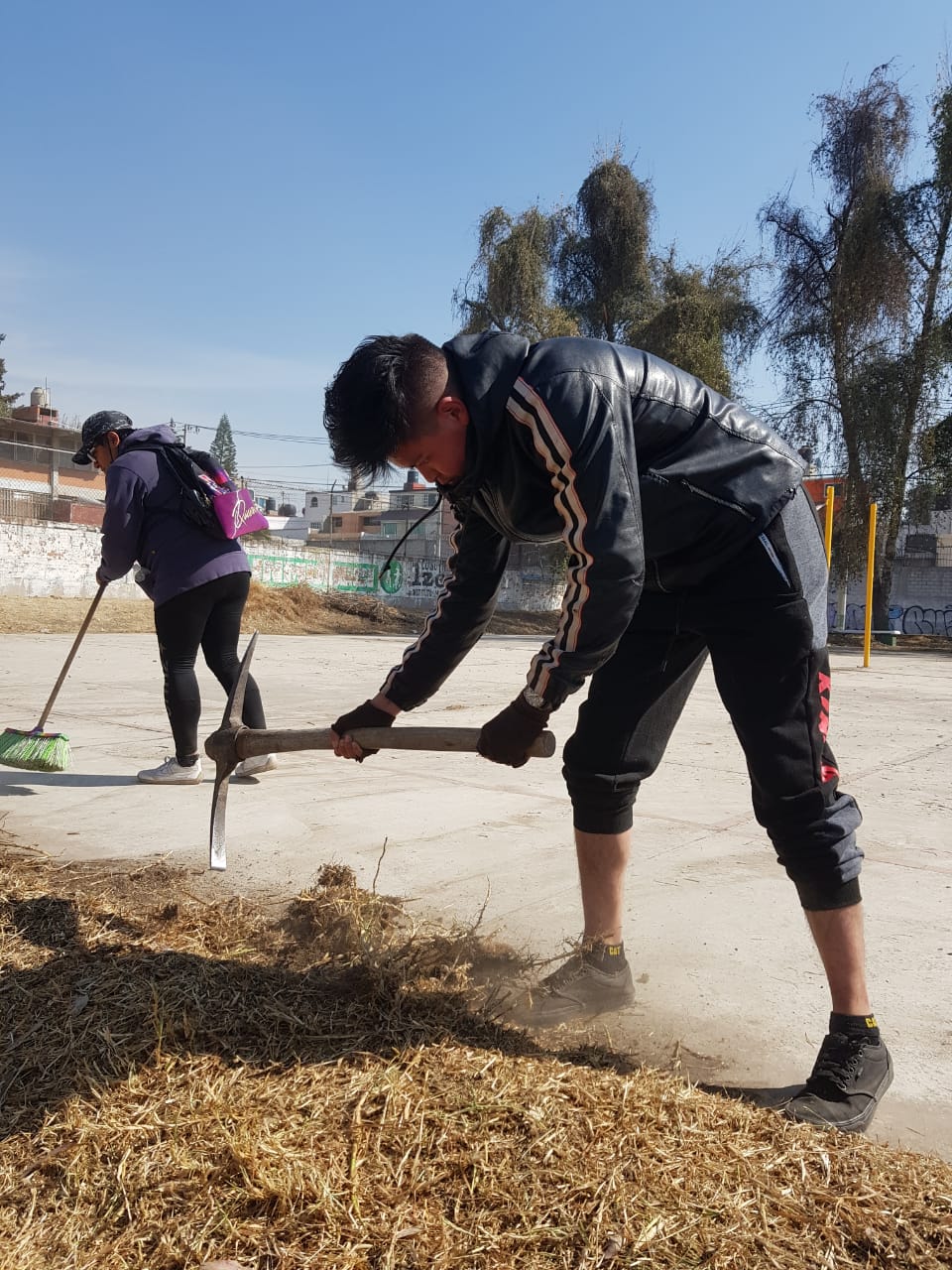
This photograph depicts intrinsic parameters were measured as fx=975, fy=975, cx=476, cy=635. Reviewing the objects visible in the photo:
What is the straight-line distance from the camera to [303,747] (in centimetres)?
275

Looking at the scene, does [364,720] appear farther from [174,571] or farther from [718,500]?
[174,571]

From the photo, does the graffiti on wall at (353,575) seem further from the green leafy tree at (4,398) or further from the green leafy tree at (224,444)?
the green leafy tree at (224,444)

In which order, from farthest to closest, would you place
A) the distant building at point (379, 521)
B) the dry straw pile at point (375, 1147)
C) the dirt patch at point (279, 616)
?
the distant building at point (379, 521), the dirt patch at point (279, 616), the dry straw pile at point (375, 1147)

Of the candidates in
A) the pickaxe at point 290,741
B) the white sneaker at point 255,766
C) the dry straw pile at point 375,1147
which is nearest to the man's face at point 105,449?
the white sneaker at point 255,766

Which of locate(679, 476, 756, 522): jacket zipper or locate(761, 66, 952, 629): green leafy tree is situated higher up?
locate(761, 66, 952, 629): green leafy tree

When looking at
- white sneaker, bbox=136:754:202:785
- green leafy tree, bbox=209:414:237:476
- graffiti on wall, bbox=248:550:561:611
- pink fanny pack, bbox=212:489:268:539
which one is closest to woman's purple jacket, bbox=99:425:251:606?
pink fanny pack, bbox=212:489:268:539

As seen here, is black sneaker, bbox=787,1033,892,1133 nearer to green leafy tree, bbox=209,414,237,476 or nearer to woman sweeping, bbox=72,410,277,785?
woman sweeping, bbox=72,410,277,785

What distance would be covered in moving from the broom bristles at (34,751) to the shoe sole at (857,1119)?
4007 mm

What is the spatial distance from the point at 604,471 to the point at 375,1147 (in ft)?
4.53

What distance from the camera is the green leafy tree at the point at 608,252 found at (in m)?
31.3

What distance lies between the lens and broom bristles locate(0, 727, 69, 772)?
193 inches

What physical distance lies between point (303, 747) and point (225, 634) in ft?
8.17

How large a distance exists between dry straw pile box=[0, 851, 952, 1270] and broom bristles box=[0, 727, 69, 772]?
2573 millimetres

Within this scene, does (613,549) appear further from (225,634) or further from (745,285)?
(745,285)
